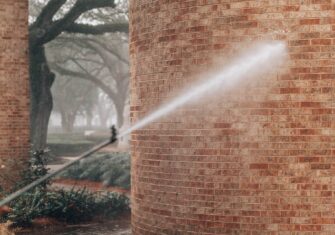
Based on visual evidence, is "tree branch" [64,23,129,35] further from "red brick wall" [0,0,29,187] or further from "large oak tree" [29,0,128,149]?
"red brick wall" [0,0,29,187]

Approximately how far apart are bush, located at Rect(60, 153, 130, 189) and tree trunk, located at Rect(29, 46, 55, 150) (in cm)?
369

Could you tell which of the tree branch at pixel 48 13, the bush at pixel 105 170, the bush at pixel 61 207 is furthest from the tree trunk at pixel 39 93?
the bush at pixel 61 207

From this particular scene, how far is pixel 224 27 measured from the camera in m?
5.38

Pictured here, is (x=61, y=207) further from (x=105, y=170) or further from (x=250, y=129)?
(x=105, y=170)

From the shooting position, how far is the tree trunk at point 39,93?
2114cm

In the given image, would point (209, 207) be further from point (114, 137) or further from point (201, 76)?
A: point (114, 137)

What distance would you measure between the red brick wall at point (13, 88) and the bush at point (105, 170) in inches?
157

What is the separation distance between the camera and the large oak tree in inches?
827

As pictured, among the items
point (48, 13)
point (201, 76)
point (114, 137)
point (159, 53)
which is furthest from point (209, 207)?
point (48, 13)

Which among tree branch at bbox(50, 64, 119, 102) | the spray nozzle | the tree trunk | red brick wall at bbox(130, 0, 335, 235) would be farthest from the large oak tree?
the spray nozzle

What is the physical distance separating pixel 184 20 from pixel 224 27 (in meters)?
0.48

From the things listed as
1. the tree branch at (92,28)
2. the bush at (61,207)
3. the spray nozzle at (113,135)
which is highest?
the tree branch at (92,28)

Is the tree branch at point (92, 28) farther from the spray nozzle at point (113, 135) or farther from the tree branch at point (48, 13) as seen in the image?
the spray nozzle at point (113, 135)

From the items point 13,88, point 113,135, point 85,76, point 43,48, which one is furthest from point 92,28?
point 113,135
